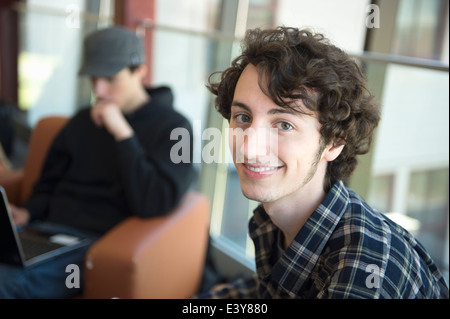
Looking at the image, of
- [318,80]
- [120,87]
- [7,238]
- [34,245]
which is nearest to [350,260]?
[318,80]

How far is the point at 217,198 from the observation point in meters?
2.77

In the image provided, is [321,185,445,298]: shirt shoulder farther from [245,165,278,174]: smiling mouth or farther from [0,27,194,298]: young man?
[0,27,194,298]: young man

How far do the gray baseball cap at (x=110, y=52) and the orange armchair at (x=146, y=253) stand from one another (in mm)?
507

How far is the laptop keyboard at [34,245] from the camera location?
170cm

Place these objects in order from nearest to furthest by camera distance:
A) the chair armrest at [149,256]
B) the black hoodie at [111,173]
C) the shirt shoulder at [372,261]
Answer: the shirt shoulder at [372,261] < the chair armrest at [149,256] < the black hoodie at [111,173]

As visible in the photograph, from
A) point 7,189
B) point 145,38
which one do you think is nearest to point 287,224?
point 7,189

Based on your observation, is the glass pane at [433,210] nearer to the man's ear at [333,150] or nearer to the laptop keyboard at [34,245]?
the man's ear at [333,150]

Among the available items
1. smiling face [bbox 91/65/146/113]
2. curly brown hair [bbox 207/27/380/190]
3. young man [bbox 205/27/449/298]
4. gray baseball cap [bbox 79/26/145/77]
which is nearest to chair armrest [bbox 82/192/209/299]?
smiling face [bbox 91/65/146/113]

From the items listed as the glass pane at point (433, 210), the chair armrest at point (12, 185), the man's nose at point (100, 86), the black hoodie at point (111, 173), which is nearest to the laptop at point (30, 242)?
the black hoodie at point (111, 173)

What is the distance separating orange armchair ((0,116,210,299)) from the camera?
64.7 inches

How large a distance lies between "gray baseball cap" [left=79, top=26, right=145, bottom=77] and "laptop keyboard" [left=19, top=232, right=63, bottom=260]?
2.20ft

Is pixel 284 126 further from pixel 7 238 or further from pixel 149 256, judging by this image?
pixel 7 238
